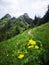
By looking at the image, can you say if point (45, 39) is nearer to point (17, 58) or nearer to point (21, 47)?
point (21, 47)

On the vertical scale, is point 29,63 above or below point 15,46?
below

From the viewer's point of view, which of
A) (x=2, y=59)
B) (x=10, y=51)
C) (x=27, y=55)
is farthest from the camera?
(x=10, y=51)

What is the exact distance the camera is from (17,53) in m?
41.2

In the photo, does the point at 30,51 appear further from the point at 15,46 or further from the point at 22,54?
the point at 15,46

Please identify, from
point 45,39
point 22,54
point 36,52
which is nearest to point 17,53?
point 22,54

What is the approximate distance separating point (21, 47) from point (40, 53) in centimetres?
724

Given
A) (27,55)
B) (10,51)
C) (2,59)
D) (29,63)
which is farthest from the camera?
(10,51)

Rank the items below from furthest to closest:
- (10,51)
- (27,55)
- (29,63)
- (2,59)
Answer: (10,51), (2,59), (27,55), (29,63)

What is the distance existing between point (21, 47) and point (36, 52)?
6212 millimetres

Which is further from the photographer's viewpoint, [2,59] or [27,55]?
[2,59]

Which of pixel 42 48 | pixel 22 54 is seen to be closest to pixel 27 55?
pixel 22 54

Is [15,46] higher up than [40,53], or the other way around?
[15,46]

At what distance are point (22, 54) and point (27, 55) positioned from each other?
201 centimetres

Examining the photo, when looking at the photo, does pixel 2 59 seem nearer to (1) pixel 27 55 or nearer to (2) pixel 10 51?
(2) pixel 10 51
